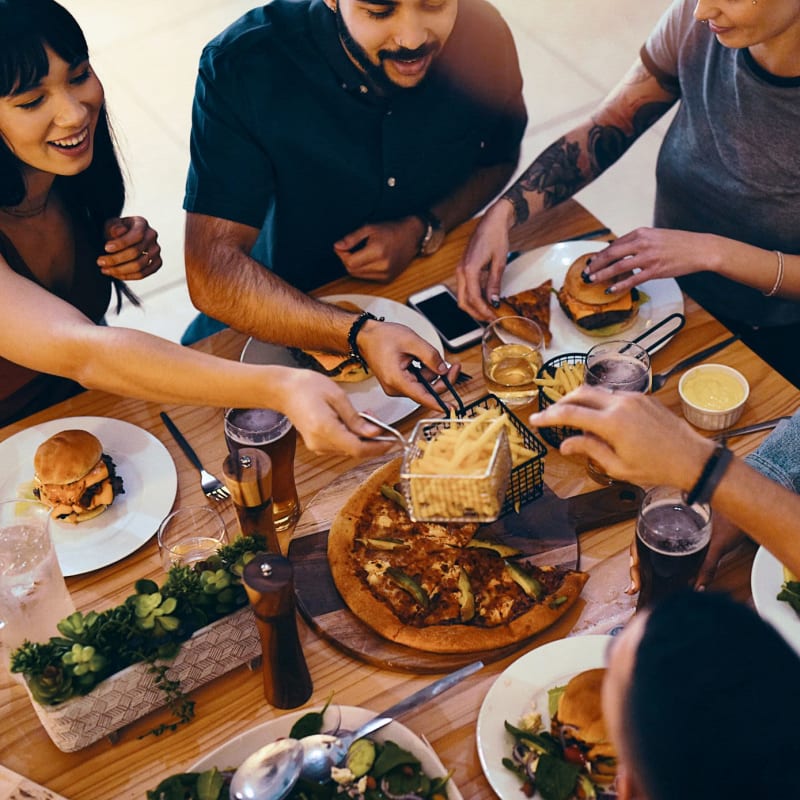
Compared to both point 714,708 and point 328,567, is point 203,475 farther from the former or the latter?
point 714,708

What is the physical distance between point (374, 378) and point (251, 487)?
629 millimetres

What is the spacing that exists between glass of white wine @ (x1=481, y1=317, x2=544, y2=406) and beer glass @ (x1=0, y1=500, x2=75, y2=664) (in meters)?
0.95

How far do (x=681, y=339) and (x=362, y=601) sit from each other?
101 cm

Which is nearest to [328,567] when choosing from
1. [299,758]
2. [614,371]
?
[299,758]

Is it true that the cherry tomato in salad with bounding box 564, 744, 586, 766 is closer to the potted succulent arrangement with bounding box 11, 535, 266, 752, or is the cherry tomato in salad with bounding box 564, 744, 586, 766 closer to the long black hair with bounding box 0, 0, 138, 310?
the potted succulent arrangement with bounding box 11, 535, 266, 752

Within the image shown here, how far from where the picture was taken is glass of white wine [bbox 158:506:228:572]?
1.91 meters

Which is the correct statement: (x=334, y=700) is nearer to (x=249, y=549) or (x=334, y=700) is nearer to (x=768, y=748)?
(x=249, y=549)

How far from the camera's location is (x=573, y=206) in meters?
2.82

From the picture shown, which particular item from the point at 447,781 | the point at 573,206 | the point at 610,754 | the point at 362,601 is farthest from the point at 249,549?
the point at 573,206

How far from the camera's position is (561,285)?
2553 mm

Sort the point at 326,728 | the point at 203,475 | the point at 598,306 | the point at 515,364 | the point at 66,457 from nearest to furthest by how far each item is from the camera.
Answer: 1. the point at 326,728
2. the point at 66,457
3. the point at 203,475
4. the point at 515,364
5. the point at 598,306

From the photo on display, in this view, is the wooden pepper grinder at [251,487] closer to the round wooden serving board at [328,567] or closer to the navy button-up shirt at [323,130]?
the round wooden serving board at [328,567]

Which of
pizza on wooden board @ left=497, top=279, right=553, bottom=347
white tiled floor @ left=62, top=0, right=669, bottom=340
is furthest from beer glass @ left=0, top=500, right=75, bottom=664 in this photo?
white tiled floor @ left=62, top=0, right=669, bottom=340

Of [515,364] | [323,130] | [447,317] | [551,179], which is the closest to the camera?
[515,364]
